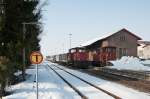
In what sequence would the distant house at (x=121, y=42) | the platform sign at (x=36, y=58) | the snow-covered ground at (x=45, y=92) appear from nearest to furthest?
the platform sign at (x=36, y=58) < the snow-covered ground at (x=45, y=92) < the distant house at (x=121, y=42)

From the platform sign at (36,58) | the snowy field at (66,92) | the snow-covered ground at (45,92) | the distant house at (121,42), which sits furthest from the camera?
the distant house at (121,42)

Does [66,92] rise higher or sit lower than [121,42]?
lower

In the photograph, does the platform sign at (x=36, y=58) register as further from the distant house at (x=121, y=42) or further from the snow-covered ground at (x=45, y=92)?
the distant house at (x=121, y=42)

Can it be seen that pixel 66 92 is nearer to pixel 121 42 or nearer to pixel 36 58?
pixel 36 58

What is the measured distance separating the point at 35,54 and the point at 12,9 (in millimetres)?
10025

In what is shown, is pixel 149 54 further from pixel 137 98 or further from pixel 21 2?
pixel 137 98

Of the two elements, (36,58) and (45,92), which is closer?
(36,58)

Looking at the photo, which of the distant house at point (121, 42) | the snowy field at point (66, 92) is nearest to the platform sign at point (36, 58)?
the snowy field at point (66, 92)

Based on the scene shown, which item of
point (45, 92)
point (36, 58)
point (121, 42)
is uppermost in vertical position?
point (121, 42)

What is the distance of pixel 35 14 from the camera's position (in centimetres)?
4138

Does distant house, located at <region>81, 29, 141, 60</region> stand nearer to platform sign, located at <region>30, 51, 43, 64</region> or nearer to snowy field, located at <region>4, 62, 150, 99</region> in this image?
snowy field, located at <region>4, 62, 150, 99</region>

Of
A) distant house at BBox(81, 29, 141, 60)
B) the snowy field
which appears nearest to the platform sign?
the snowy field

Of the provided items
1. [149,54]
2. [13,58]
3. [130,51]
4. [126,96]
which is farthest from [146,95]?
[149,54]

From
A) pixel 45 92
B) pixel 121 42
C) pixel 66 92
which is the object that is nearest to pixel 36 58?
pixel 66 92
